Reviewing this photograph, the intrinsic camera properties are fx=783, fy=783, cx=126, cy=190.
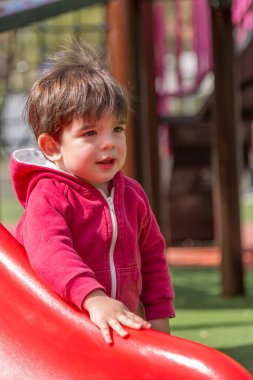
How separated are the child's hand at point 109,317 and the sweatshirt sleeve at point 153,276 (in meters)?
0.44

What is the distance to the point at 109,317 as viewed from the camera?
1544 mm

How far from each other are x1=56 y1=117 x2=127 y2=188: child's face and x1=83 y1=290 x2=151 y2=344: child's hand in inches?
13.7

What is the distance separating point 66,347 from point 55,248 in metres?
0.21

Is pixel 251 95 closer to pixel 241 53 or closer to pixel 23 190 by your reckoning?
pixel 241 53

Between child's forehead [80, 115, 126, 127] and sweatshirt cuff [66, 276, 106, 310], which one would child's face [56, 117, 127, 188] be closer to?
child's forehead [80, 115, 126, 127]

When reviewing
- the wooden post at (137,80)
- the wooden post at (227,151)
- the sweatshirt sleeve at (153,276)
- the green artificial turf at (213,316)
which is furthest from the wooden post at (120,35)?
the sweatshirt sleeve at (153,276)

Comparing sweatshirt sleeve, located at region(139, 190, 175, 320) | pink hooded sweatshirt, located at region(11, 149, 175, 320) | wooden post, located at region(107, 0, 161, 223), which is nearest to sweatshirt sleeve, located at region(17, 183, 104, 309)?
pink hooded sweatshirt, located at region(11, 149, 175, 320)

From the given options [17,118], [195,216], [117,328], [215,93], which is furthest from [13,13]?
[17,118]

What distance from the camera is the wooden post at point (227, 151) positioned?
13.1 feet

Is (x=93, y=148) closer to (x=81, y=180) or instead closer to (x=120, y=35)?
(x=81, y=180)

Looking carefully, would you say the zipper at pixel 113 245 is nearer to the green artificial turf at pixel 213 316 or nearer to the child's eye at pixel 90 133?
the child's eye at pixel 90 133

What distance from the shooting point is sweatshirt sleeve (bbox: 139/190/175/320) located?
199 centimetres

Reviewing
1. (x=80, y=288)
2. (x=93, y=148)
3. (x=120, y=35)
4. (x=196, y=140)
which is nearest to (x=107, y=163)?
(x=93, y=148)

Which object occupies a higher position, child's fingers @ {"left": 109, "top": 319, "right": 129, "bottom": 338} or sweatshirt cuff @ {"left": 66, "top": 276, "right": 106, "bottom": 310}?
sweatshirt cuff @ {"left": 66, "top": 276, "right": 106, "bottom": 310}
